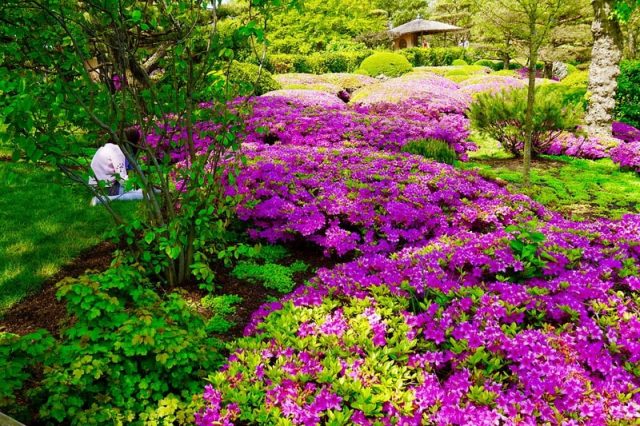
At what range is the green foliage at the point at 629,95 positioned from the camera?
44.1ft

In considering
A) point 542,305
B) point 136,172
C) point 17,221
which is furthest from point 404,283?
point 17,221

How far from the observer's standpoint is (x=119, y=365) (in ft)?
8.17

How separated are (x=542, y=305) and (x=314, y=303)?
1.36m

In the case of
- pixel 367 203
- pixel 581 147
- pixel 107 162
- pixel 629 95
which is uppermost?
pixel 107 162

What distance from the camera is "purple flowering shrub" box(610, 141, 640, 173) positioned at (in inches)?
354

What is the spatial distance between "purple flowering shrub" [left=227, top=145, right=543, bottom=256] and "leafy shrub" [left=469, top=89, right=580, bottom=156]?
4.20 m

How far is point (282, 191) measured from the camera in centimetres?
570

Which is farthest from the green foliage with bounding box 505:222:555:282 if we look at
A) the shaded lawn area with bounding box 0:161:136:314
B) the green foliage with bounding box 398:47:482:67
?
the green foliage with bounding box 398:47:482:67

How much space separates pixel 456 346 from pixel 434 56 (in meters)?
38.0

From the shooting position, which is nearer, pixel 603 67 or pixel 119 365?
pixel 119 365

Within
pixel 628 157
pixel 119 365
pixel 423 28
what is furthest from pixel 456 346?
pixel 423 28

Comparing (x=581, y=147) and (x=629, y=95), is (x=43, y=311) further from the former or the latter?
(x=629, y=95)

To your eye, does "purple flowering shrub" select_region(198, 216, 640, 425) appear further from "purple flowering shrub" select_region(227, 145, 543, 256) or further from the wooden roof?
the wooden roof

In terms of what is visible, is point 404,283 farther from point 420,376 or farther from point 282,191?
point 282,191
